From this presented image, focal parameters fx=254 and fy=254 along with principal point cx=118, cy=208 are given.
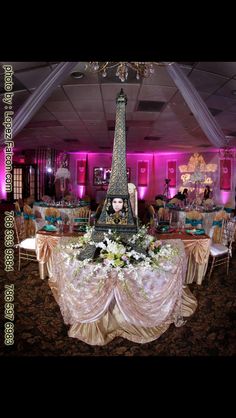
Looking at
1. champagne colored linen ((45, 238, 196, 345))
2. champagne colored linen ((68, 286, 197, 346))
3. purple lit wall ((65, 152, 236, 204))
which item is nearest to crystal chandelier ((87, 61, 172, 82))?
champagne colored linen ((45, 238, 196, 345))

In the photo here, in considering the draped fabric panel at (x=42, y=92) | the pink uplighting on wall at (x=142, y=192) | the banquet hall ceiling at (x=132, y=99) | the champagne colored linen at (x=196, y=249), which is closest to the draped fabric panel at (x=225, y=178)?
the pink uplighting on wall at (x=142, y=192)

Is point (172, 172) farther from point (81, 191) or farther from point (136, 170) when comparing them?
point (81, 191)

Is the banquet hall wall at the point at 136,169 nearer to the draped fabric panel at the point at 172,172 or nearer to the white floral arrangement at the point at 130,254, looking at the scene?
the draped fabric panel at the point at 172,172

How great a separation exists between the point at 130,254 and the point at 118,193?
0.66 metres

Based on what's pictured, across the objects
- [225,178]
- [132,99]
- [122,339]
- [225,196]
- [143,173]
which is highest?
[132,99]

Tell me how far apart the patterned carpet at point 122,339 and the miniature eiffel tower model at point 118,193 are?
3.25 ft

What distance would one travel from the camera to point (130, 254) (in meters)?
2.66

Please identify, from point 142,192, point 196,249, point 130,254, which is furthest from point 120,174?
point 142,192

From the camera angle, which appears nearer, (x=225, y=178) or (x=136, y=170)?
(x=225, y=178)

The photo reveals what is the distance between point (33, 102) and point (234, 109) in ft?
13.3

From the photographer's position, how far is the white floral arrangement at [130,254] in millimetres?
2645

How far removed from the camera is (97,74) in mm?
3471

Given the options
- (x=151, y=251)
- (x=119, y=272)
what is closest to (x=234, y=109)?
(x=151, y=251)

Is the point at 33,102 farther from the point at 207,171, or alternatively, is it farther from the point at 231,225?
the point at 207,171
